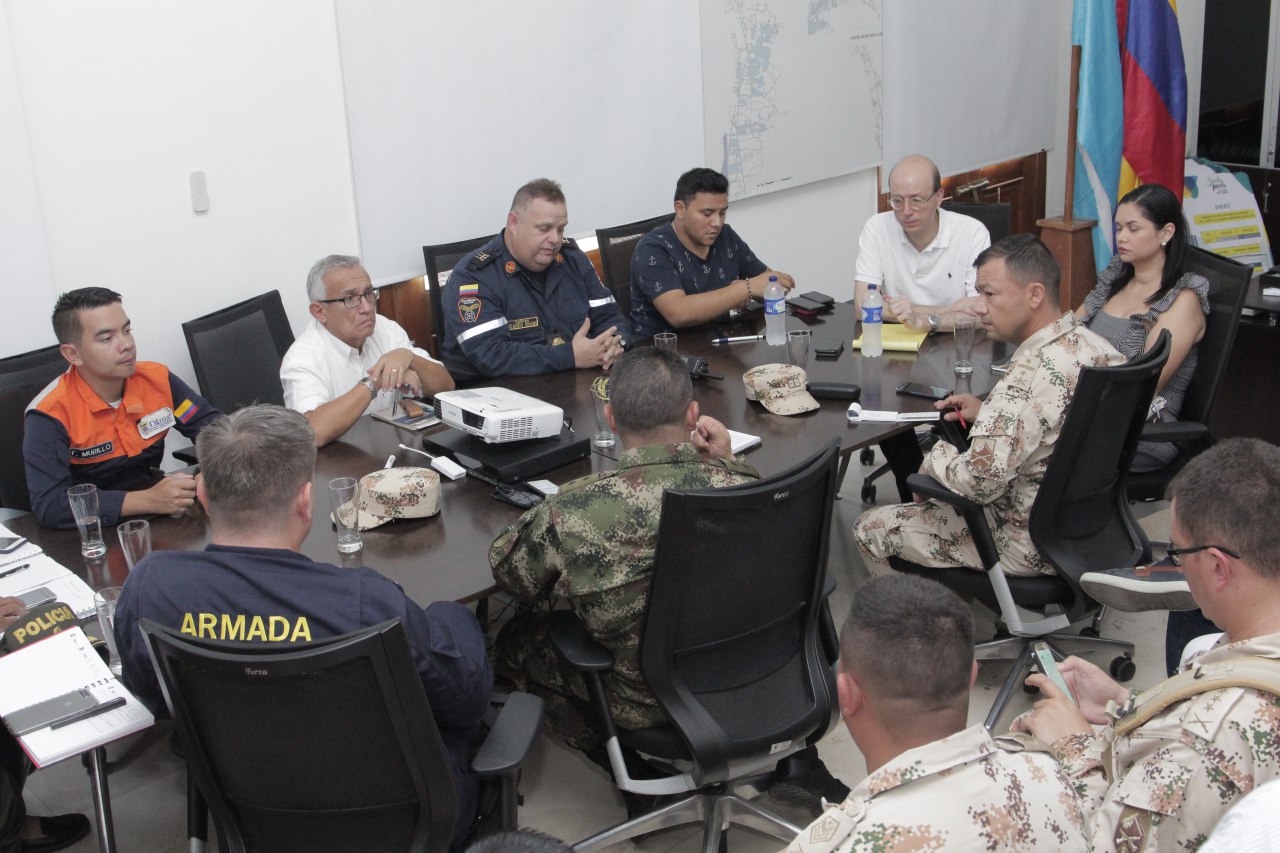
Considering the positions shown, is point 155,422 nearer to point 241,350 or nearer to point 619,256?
point 241,350

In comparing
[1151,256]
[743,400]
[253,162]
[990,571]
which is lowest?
[990,571]

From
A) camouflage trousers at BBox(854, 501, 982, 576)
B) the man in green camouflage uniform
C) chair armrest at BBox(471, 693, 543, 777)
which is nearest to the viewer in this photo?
chair armrest at BBox(471, 693, 543, 777)

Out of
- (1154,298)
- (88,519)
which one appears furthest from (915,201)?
(88,519)

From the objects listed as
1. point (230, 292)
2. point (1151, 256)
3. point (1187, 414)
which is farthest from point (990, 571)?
point (230, 292)

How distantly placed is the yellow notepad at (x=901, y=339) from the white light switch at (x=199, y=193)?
2350mm

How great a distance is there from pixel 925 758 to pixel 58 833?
2.31 metres

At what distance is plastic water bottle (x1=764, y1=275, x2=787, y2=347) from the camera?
158 inches

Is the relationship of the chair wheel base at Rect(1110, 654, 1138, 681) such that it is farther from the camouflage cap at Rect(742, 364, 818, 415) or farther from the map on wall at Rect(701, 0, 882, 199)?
the map on wall at Rect(701, 0, 882, 199)

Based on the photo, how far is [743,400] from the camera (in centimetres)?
350

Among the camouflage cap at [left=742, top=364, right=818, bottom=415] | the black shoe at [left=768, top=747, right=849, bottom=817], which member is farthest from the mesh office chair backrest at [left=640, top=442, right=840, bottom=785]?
the camouflage cap at [left=742, top=364, right=818, bottom=415]

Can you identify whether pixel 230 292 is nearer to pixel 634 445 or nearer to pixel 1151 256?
pixel 634 445

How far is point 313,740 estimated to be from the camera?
1827 millimetres

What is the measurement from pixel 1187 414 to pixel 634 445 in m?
2.09

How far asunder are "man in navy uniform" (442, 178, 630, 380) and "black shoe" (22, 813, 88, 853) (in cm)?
Answer: 180
